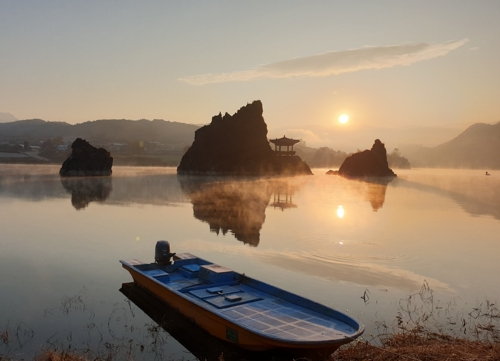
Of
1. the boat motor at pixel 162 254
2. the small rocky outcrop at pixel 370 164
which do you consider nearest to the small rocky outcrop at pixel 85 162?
the small rocky outcrop at pixel 370 164

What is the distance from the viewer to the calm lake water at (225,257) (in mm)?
14758

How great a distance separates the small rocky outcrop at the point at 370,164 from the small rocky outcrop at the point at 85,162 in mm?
78968

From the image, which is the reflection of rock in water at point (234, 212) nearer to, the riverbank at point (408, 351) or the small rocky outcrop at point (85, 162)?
the riverbank at point (408, 351)

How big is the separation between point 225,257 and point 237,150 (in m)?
102

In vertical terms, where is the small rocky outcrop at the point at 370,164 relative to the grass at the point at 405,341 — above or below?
above

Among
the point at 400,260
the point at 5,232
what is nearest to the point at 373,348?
the point at 400,260

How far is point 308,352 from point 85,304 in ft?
31.3

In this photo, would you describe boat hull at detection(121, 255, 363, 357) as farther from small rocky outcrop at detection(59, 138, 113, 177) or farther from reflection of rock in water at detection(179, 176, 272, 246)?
small rocky outcrop at detection(59, 138, 113, 177)

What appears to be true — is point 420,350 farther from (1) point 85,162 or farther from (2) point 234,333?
(1) point 85,162

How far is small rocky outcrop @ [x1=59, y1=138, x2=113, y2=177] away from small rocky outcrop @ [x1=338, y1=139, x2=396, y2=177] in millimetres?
78968

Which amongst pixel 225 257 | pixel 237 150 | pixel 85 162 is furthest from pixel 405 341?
pixel 237 150

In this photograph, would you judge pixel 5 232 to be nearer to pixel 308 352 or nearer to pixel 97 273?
pixel 97 273

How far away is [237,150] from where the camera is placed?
4951 inches

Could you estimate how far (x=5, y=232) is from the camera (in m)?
31.2
